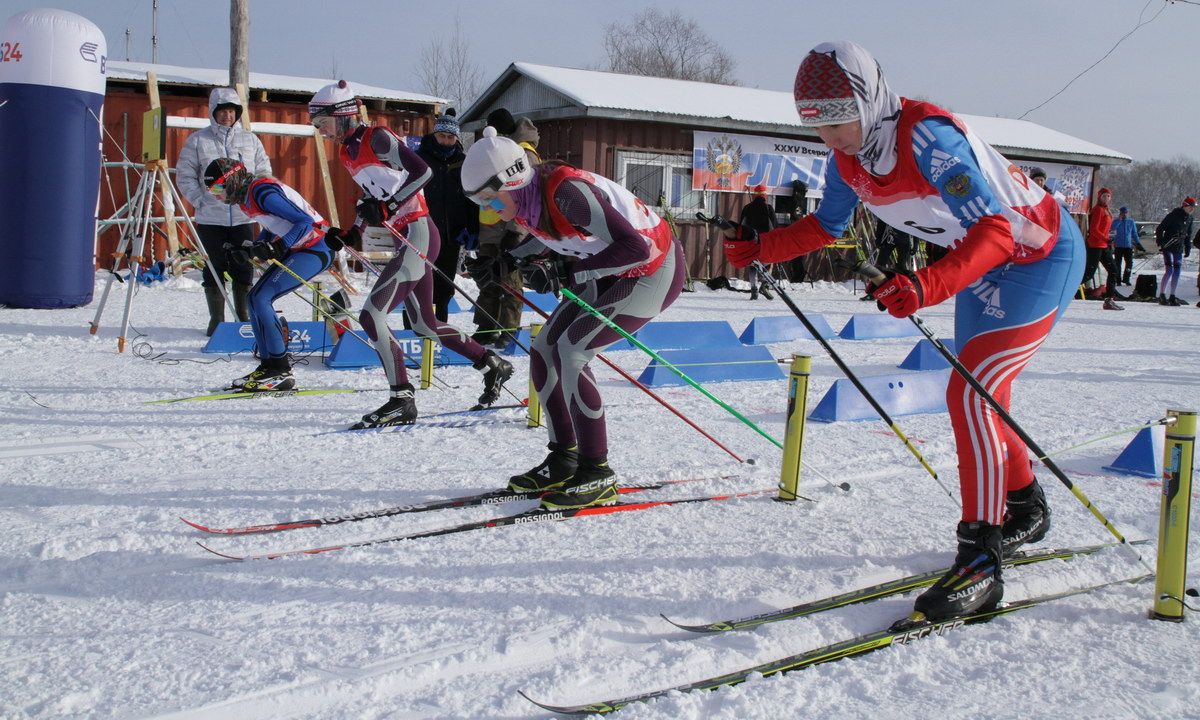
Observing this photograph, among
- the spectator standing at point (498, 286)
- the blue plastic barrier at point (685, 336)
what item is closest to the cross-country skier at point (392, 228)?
the spectator standing at point (498, 286)

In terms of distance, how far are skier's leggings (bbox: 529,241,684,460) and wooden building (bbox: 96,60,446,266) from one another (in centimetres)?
1055

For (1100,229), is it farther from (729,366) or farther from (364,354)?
(364,354)

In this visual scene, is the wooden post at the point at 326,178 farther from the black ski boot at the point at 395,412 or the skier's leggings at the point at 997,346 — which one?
the skier's leggings at the point at 997,346

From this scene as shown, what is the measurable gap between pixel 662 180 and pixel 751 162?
6.14ft

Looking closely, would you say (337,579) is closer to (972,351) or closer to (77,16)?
(972,351)

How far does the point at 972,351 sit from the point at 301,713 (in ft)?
8.06

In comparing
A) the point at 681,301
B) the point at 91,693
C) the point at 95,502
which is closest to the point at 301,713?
the point at 91,693

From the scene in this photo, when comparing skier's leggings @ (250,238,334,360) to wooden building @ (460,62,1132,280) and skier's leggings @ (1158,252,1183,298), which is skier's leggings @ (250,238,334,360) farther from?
skier's leggings @ (1158,252,1183,298)

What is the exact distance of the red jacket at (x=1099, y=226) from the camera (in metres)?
15.3

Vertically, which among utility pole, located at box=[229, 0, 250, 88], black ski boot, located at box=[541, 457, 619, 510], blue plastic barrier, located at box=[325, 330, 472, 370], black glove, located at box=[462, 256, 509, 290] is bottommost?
black ski boot, located at box=[541, 457, 619, 510]

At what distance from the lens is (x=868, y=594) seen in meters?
3.30

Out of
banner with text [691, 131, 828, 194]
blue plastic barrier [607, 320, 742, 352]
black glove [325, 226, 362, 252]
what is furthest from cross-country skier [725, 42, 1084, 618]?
banner with text [691, 131, 828, 194]

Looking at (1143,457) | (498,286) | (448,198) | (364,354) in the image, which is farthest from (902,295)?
(448,198)

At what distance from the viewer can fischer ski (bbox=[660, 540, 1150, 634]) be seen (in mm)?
3018
